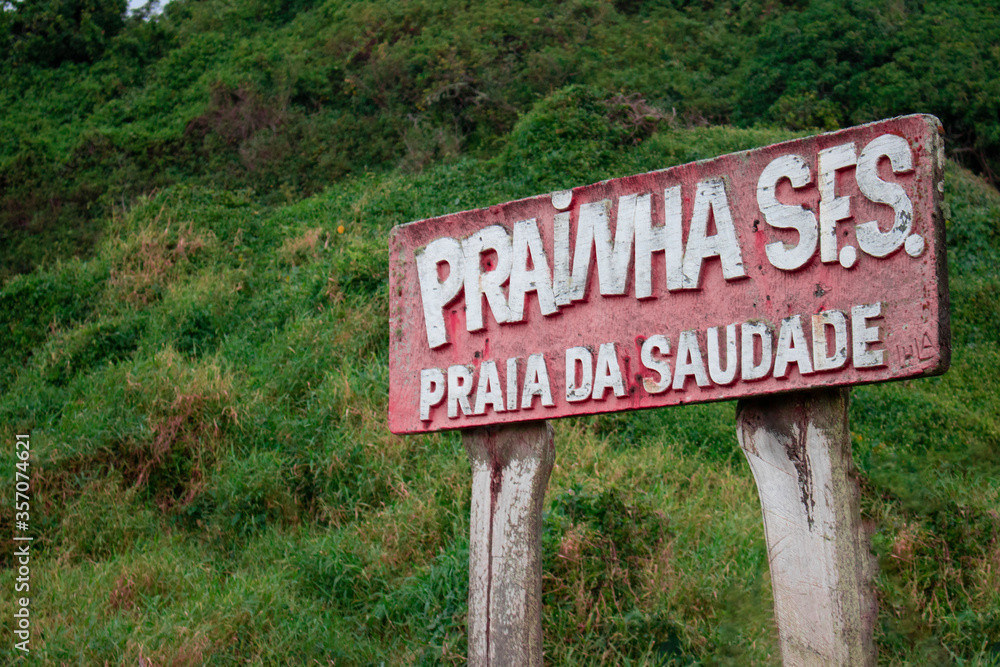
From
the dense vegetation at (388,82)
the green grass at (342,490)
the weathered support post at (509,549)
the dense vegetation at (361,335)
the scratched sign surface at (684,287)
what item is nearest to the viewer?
the scratched sign surface at (684,287)

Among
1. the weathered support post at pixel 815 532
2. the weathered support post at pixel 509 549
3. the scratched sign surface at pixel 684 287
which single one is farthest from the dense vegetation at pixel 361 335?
the scratched sign surface at pixel 684 287

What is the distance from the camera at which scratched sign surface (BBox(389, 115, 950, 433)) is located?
85.9 inches

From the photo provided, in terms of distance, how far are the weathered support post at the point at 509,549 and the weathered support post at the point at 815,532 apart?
76 cm

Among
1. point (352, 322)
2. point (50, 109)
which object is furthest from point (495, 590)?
point (50, 109)

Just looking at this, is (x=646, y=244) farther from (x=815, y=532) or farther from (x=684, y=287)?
(x=815, y=532)

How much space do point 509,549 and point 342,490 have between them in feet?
9.30

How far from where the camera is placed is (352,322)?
23.7 ft

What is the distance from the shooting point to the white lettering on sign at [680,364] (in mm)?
2221

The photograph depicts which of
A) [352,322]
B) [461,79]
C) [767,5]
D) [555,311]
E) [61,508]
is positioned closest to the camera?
A: [555,311]

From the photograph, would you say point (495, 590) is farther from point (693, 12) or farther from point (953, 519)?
point (693, 12)

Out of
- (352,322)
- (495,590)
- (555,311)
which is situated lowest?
(495,590)

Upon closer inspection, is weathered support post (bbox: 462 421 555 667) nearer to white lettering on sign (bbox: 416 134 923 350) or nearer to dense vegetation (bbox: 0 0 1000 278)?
white lettering on sign (bbox: 416 134 923 350)

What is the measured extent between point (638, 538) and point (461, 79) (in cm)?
910

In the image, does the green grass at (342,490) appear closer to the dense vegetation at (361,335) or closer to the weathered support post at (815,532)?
the dense vegetation at (361,335)
